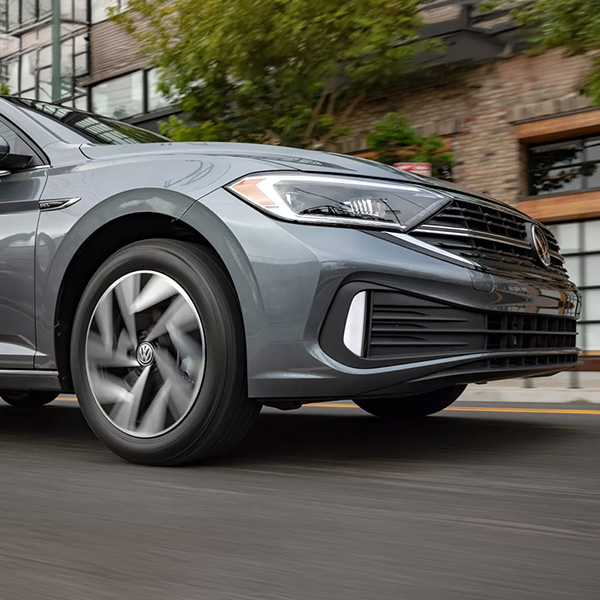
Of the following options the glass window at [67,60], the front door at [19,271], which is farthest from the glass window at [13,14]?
the front door at [19,271]

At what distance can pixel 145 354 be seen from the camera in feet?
12.2

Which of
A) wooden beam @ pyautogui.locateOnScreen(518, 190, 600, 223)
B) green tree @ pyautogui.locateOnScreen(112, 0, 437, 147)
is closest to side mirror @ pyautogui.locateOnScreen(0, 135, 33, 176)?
green tree @ pyautogui.locateOnScreen(112, 0, 437, 147)

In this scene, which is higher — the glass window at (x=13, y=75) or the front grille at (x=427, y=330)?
the glass window at (x=13, y=75)

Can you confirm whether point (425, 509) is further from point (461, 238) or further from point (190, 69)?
point (190, 69)

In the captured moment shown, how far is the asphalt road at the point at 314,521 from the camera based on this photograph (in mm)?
2164

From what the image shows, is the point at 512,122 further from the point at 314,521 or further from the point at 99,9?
the point at 314,521

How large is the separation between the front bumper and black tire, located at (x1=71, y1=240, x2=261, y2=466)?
0.31ft

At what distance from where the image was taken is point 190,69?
1276 centimetres

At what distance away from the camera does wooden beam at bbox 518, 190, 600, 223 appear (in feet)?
44.2

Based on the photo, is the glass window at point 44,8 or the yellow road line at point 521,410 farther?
the glass window at point 44,8

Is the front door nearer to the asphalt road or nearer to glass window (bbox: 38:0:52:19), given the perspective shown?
the asphalt road

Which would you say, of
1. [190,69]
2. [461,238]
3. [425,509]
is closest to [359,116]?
[190,69]

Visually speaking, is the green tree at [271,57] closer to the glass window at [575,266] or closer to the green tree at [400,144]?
the green tree at [400,144]

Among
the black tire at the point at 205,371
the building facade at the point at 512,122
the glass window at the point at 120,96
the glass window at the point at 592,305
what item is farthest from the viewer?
the glass window at the point at 120,96
